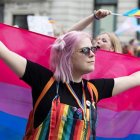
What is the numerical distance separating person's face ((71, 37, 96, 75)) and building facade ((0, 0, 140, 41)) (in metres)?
21.1

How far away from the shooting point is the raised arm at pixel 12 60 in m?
2.66

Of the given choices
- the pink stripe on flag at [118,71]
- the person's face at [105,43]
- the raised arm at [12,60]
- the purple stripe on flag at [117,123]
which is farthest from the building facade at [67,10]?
the raised arm at [12,60]

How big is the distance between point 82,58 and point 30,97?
→ 739mm

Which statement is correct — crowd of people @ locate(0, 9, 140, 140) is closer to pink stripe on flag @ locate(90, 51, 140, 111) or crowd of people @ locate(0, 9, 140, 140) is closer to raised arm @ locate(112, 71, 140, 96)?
raised arm @ locate(112, 71, 140, 96)

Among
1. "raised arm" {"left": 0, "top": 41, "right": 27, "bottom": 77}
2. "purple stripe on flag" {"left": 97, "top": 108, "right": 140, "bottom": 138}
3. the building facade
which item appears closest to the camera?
"raised arm" {"left": 0, "top": 41, "right": 27, "bottom": 77}

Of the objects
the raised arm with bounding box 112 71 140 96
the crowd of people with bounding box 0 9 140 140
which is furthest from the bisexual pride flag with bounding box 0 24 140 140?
the crowd of people with bounding box 0 9 140 140

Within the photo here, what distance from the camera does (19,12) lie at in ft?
85.9

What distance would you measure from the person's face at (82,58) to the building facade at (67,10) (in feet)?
69.2

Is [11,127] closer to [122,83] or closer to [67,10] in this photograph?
[122,83]

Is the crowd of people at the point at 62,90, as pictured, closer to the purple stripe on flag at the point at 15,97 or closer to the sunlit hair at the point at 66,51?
the sunlit hair at the point at 66,51

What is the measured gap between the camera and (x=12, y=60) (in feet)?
8.80

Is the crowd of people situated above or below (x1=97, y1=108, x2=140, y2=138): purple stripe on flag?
above

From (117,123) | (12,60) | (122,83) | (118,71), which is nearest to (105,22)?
(118,71)

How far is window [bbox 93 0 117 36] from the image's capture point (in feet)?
80.2
